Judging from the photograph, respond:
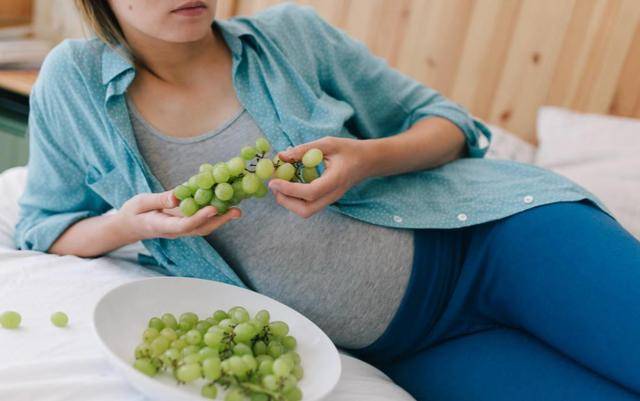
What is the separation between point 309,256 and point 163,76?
41 centimetres

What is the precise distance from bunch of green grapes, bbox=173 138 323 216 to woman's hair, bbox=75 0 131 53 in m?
0.37

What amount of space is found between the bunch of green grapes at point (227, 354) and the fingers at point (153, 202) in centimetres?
16

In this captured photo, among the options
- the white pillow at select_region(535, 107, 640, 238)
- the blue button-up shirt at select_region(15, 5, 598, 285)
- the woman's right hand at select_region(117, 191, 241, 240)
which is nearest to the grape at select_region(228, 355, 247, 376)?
the woman's right hand at select_region(117, 191, 241, 240)

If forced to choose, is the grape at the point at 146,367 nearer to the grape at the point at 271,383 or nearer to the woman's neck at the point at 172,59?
the grape at the point at 271,383

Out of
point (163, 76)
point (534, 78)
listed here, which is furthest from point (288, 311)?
point (534, 78)

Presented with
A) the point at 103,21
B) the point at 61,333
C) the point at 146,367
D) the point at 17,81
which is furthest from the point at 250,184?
the point at 17,81

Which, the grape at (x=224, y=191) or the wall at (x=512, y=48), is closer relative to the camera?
the grape at (x=224, y=191)

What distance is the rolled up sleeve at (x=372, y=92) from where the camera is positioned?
1282 mm

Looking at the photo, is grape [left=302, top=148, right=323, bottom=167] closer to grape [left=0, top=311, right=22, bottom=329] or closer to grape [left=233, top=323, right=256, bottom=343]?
grape [left=233, top=323, right=256, bottom=343]

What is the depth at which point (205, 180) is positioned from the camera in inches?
34.7

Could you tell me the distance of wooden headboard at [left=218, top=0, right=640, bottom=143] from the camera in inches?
77.0

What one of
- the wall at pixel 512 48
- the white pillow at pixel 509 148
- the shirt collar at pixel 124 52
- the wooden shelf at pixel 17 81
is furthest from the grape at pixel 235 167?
the wooden shelf at pixel 17 81

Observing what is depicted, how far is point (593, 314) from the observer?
3.21 feet

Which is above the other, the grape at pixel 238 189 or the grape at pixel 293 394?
the grape at pixel 238 189
